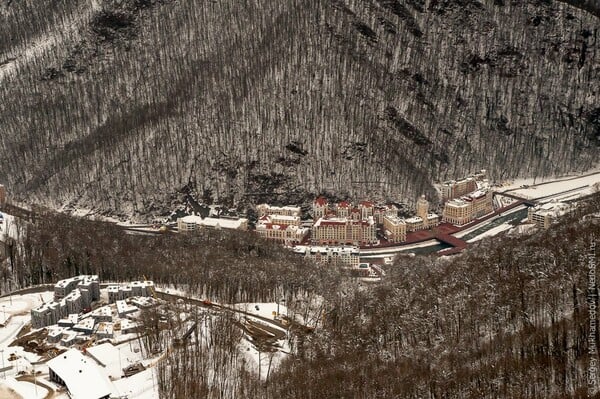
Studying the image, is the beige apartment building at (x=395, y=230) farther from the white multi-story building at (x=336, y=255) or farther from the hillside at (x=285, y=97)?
the hillside at (x=285, y=97)

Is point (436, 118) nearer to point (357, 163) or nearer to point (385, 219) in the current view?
point (357, 163)

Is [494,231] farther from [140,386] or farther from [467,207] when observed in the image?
[140,386]

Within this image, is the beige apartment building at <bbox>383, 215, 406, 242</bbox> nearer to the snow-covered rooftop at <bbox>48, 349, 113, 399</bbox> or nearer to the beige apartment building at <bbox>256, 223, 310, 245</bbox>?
the beige apartment building at <bbox>256, 223, 310, 245</bbox>

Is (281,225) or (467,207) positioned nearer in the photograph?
(281,225)

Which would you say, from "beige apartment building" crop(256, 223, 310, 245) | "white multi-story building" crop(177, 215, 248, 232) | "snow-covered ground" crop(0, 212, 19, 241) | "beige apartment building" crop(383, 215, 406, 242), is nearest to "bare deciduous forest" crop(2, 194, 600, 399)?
"snow-covered ground" crop(0, 212, 19, 241)

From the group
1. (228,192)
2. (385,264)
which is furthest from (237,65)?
(385,264)

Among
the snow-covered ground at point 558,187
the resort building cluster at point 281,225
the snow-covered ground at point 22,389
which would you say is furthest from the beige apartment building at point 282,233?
the snow-covered ground at point 22,389

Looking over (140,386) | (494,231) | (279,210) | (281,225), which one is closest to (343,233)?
(281,225)
